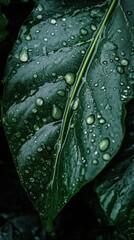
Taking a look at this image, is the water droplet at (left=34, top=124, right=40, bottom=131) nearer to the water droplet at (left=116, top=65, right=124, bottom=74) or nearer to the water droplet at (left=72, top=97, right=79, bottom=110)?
the water droplet at (left=72, top=97, right=79, bottom=110)

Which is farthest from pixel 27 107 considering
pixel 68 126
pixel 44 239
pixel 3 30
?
pixel 44 239

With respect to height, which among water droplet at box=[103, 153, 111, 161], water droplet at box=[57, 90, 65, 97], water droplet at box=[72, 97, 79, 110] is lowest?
water droplet at box=[103, 153, 111, 161]

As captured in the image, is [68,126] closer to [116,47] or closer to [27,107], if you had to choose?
[27,107]

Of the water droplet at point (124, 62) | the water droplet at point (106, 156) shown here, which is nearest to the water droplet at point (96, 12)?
the water droplet at point (124, 62)

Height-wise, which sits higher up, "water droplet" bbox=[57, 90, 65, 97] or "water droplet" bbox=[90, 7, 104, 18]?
→ "water droplet" bbox=[90, 7, 104, 18]

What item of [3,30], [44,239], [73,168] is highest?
[3,30]

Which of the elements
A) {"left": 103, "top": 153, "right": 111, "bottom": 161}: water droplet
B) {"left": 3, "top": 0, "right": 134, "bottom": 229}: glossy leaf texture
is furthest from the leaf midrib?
{"left": 103, "top": 153, "right": 111, "bottom": 161}: water droplet

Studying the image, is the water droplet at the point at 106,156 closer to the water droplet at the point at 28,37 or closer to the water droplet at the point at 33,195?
the water droplet at the point at 33,195
